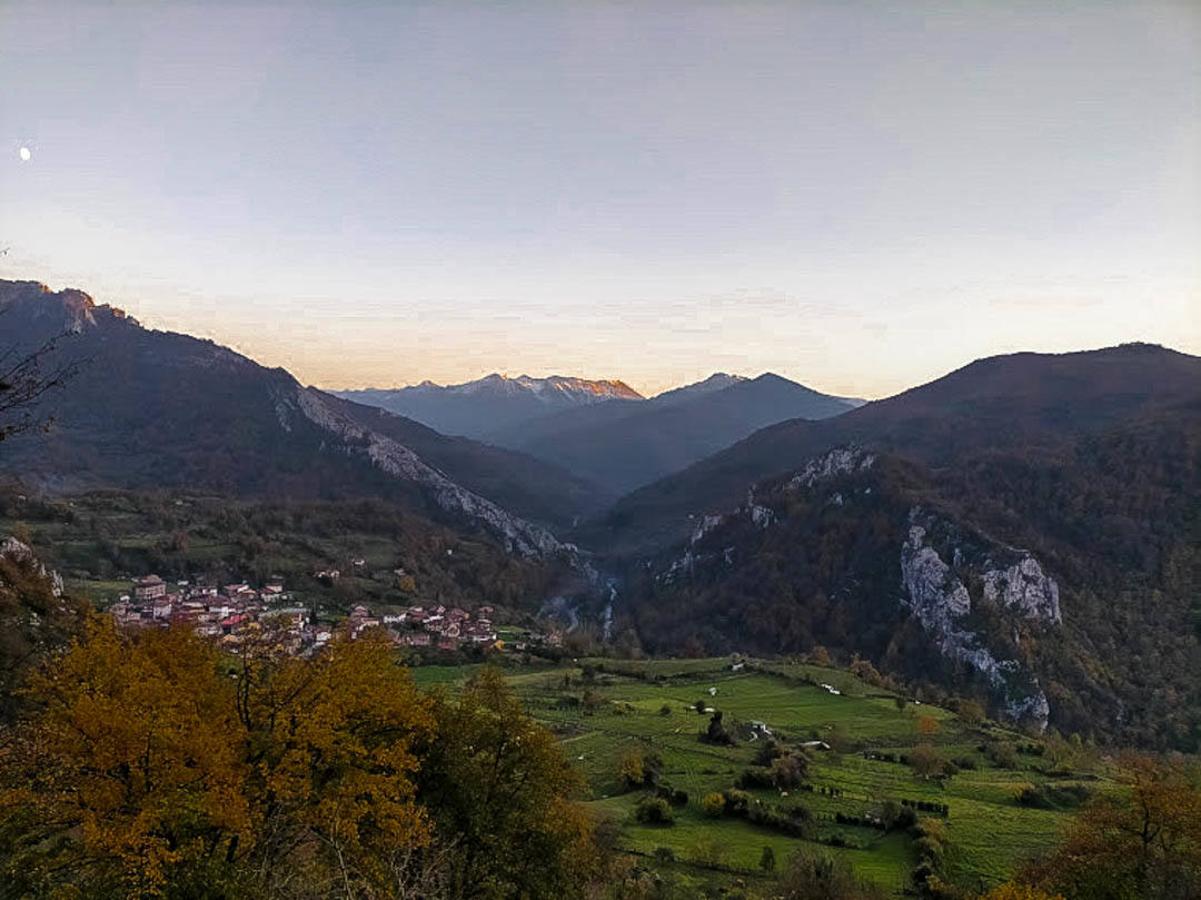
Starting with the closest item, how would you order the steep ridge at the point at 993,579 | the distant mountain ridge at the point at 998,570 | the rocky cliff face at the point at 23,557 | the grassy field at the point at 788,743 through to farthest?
the grassy field at the point at 788,743
the rocky cliff face at the point at 23,557
the steep ridge at the point at 993,579
the distant mountain ridge at the point at 998,570

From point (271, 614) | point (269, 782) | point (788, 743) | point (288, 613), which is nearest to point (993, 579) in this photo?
point (788, 743)

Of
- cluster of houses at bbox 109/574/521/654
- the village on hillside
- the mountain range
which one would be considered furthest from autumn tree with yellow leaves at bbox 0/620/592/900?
the mountain range

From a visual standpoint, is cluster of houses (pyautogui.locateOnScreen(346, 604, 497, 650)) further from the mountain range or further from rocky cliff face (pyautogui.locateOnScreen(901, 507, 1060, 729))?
rocky cliff face (pyautogui.locateOnScreen(901, 507, 1060, 729))

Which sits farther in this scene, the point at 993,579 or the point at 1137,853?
the point at 993,579

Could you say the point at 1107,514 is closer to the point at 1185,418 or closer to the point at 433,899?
the point at 1185,418

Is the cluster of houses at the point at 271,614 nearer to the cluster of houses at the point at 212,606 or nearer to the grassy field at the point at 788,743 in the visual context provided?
the cluster of houses at the point at 212,606

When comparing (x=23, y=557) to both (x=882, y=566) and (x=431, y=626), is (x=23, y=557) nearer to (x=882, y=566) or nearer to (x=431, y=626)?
(x=431, y=626)

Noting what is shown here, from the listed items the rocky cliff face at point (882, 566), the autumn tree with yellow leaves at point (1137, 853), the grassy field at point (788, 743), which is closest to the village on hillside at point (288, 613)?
the grassy field at point (788, 743)
